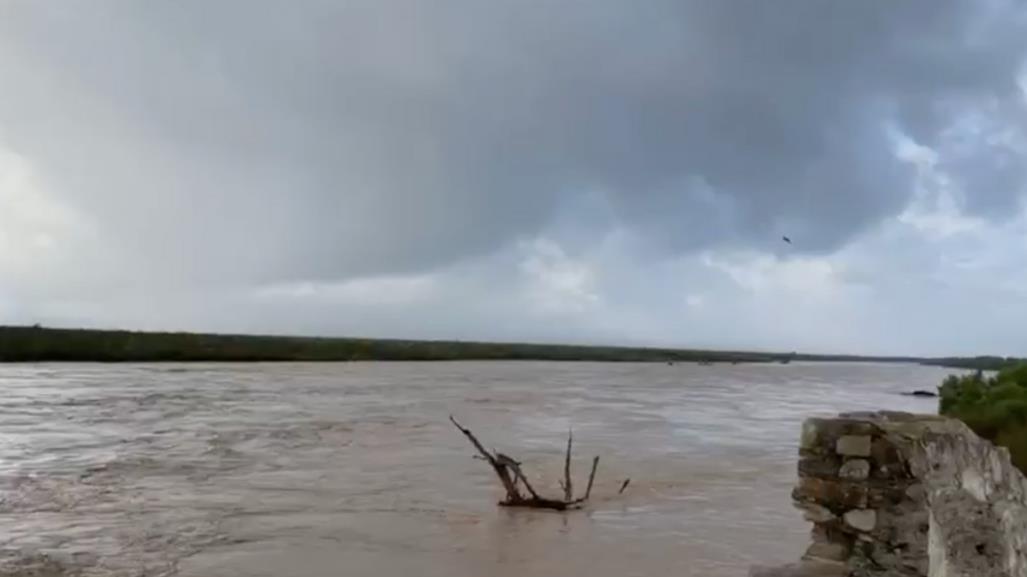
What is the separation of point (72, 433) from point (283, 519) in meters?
14.4

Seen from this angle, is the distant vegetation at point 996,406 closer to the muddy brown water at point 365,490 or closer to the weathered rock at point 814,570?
the muddy brown water at point 365,490

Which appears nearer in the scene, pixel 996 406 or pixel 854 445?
pixel 854 445

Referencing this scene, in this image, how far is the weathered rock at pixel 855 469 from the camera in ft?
19.4

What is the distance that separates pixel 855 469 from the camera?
5.95 m

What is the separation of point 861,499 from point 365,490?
14.4 m

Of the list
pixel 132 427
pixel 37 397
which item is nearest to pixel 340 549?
pixel 132 427

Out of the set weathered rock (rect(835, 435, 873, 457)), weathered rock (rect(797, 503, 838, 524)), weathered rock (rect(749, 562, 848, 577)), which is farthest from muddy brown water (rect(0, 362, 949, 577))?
weathered rock (rect(835, 435, 873, 457))

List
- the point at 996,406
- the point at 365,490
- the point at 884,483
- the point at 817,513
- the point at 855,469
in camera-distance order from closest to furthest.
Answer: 1. the point at 884,483
2. the point at 855,469
3. the point at 817,513
4. the point at 365,490
5. the point at 996,406

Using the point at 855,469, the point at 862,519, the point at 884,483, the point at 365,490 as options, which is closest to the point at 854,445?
the point at 855,469

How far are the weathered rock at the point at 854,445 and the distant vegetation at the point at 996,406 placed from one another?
31.3 feet

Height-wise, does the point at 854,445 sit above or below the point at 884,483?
above

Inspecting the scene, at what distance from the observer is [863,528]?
592cm

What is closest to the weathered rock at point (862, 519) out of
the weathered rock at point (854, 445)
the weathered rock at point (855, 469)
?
the weathered rock at point (855, 469)

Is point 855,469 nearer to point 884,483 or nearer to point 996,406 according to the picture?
point 884,483
